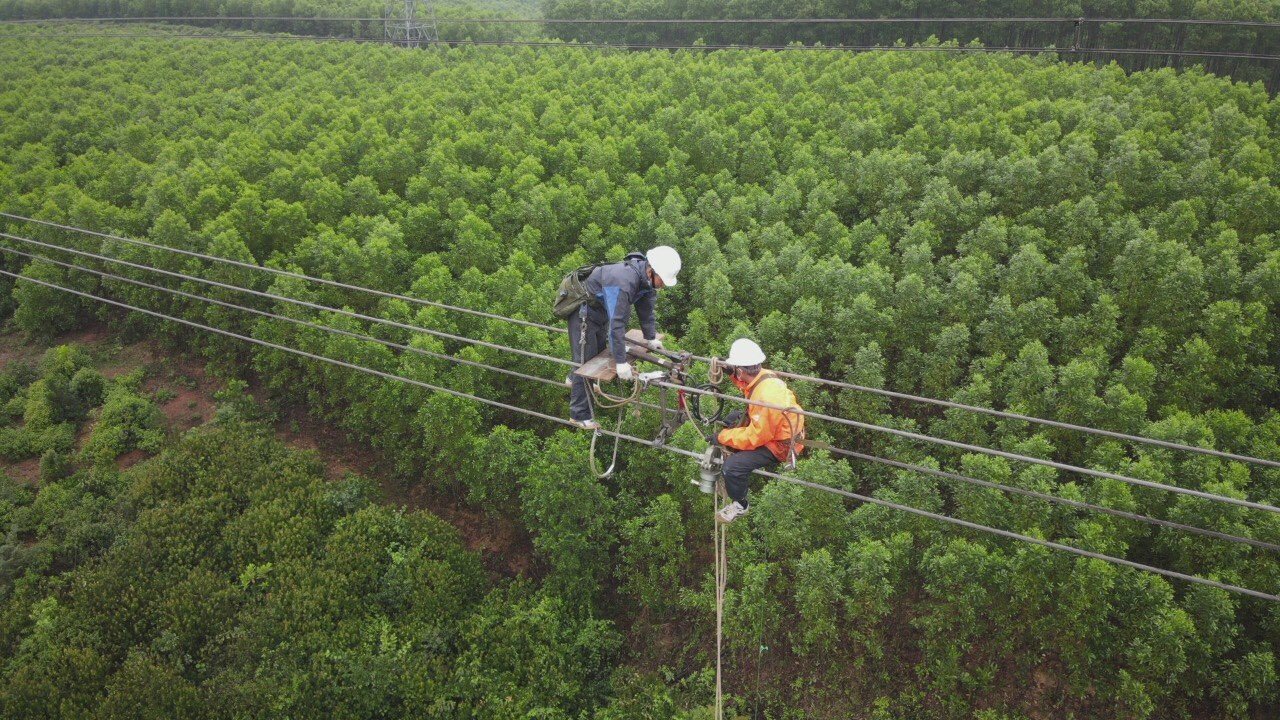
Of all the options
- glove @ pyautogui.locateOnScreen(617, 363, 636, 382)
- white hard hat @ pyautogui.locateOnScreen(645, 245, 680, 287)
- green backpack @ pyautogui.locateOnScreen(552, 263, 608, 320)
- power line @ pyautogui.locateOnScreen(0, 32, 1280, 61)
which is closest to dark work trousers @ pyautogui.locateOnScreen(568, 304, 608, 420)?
green backpack @ pyautogui.locateOnScreen(552, 263, 608, 320)

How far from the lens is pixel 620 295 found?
8898 millimetres

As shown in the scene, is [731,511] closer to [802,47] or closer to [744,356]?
[744,356]

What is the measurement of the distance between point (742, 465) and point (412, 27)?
47.1 meters

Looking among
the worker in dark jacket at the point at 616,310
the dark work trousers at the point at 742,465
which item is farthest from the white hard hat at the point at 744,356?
the worker in dark jacket at the point at 616,310

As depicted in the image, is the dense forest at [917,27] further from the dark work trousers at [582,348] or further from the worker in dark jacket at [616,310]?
the dark work trousers at [582,348]

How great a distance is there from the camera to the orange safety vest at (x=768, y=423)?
8.34 metres

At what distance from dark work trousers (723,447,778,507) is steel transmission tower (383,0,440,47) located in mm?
45423

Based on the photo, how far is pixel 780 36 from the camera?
52219 millimetres

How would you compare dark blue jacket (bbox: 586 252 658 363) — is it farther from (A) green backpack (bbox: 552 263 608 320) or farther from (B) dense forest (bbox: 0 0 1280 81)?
(B) dense forest (bbox: 0 0 1280 81)

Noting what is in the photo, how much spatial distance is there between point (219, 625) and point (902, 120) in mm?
25158

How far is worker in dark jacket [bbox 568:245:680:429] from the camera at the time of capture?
8.84 metres

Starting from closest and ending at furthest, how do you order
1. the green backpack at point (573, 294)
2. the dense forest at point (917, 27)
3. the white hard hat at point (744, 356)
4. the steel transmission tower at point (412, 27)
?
the white hard hat at point (744, 356) → the green backpack at point (573, 294) → the dense forest at point (917, 27) → the steel transmission tower at point (412, 27)

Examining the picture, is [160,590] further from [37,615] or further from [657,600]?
[657,600]

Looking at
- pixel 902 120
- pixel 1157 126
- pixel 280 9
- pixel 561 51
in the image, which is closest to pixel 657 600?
pixel 902 120
